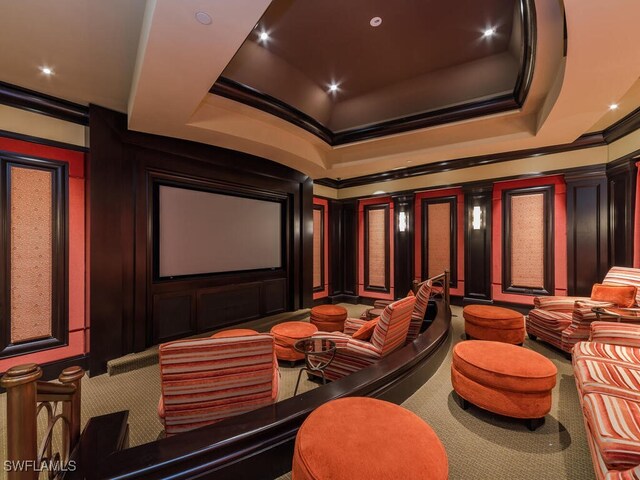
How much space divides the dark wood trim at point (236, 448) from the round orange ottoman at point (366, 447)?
27cm

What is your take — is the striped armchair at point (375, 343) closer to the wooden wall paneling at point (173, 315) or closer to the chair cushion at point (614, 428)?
the chair cushion at point (614, 428)

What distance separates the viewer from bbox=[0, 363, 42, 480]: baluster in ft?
2.35

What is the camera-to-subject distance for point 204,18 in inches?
65.9

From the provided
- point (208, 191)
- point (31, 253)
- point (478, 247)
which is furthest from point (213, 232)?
point (478, 247)

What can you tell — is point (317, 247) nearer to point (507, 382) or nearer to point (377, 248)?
point (377, 248)

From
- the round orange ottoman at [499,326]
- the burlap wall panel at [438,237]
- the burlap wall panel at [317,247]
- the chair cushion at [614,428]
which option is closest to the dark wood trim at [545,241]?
the burlap wall panel at [438,237]

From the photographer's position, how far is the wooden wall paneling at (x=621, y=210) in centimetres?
356

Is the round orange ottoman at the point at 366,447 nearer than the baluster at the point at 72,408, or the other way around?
the round orange ottoman at the point at 366,447

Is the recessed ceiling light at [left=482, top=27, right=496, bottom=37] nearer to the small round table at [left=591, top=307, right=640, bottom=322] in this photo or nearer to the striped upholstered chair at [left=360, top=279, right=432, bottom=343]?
the striped upholstered chair at [left=360, top=279, right=432, bottom=343]

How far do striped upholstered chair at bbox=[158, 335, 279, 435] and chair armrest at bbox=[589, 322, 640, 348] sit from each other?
108 inches

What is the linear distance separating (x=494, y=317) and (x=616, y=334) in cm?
111

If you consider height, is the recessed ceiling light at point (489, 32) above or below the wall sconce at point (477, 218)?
above

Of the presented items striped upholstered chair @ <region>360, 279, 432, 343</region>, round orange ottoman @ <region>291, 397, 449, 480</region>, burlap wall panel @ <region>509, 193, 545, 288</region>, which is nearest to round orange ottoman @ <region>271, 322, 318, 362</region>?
striped upholstered chair @ <region>360, 279, 432, 343</region>

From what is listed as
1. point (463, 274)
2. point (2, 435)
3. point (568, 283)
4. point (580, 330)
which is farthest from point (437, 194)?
point (2, 435)
